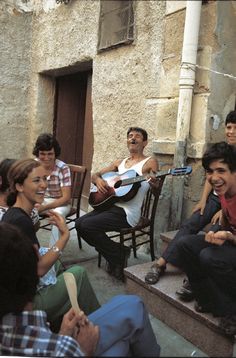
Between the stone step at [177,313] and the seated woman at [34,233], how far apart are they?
0.37 meters

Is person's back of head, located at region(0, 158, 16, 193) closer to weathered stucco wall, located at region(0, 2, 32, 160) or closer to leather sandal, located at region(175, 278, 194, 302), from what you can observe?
weathered stucco wall, located at region(0, 2, 32, 160)

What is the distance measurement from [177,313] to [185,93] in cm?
89

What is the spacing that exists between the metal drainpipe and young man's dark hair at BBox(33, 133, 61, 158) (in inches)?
27.3

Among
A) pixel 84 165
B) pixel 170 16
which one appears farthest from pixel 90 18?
pixel 84 165

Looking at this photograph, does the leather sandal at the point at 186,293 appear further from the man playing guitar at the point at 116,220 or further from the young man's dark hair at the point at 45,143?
the young man's dark hair at the point at 45,143

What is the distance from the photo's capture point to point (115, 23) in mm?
1265

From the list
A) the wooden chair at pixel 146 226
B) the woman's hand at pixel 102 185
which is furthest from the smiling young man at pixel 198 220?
the woman's hand at pixel 102 185

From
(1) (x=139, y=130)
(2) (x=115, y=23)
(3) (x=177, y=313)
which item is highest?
(2) (x=115, y=23)

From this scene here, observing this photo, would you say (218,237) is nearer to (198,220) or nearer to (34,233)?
(198,220)

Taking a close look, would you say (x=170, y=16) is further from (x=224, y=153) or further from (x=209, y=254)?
(x=209, y=254)

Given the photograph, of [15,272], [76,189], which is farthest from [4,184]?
[76,189]

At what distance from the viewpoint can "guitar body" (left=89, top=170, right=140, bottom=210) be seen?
1789mm

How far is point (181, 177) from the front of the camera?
58.4 inches

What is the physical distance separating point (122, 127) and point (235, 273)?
84 centimetres
